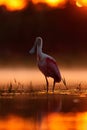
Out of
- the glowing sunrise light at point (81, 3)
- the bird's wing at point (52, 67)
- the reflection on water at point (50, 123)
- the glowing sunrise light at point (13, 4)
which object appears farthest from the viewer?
the glowing sunrise light at point (13, 4)

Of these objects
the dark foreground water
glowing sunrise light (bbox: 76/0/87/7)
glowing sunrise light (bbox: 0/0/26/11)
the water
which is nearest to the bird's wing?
the water

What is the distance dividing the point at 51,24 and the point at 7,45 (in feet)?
Result: 8.14

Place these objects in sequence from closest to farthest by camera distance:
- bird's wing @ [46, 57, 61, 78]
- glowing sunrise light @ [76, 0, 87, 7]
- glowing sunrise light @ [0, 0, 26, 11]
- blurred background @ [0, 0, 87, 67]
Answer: bird's wing @ [46, 57, 61, 78], glowing sunrise light @ [76, 0, 87, 7], blurred background @ [0, 0, 87, 67], glowing sunrise light @ [0, 0, 26, 11]

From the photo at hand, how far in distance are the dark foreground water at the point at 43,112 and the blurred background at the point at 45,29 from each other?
1146cm

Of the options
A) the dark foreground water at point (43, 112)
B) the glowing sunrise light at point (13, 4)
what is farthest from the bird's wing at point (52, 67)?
the glowing sunrise light at point (13, 4)

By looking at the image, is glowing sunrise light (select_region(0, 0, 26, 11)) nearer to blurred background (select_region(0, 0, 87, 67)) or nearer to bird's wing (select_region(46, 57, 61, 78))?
blurred background (select_region(0, 0, 87, 67))

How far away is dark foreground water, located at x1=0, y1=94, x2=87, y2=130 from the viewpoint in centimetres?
1097

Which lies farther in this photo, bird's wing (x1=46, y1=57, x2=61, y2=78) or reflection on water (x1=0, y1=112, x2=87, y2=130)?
bird's wing (x1=46, y1=57, x2=61, y2=78)

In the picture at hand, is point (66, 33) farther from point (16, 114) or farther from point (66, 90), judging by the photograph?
point (16, 114)

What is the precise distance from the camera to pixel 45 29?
94.4 feet

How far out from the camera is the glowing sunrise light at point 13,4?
27666 millimetres

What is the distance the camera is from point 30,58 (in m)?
27.3

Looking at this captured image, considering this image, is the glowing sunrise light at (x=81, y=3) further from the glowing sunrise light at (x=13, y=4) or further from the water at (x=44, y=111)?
the water at (x=44, y=111)

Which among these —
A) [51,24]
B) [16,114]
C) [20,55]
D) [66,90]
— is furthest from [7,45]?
[16,114]
